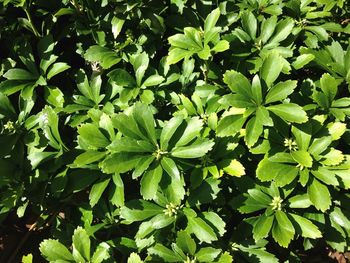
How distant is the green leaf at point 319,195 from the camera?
1539mm

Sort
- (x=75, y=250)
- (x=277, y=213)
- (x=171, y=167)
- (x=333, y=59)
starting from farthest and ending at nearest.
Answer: (x=333, y=59)
(x=277, y=213)
(x=75, y=250)
(x=171, y=167)

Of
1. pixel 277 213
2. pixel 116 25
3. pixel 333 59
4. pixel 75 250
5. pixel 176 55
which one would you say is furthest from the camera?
pixel 333 59

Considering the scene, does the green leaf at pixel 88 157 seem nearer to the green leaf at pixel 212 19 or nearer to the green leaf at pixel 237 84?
the green leaf at pixel 237 84

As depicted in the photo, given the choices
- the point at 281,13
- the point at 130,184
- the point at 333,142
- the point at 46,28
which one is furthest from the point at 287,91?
the point at 46,28

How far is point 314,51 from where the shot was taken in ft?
6.39

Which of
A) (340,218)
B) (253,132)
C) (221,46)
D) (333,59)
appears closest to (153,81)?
(221,46)

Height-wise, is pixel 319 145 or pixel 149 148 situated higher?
pixel 149 148

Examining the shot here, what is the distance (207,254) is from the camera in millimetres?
1516

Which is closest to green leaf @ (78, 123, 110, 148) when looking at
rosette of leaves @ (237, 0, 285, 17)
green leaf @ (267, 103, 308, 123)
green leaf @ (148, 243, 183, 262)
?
green leaf @ (148, 243, 183, 262)

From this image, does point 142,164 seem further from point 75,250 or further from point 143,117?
point 75,250

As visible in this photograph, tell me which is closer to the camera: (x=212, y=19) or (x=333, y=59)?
(x=212, y=19)

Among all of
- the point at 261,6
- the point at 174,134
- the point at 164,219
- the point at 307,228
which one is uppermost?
the point at 261,6

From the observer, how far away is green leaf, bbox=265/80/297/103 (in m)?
1.54

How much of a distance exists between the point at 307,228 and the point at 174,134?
661 millimetres
